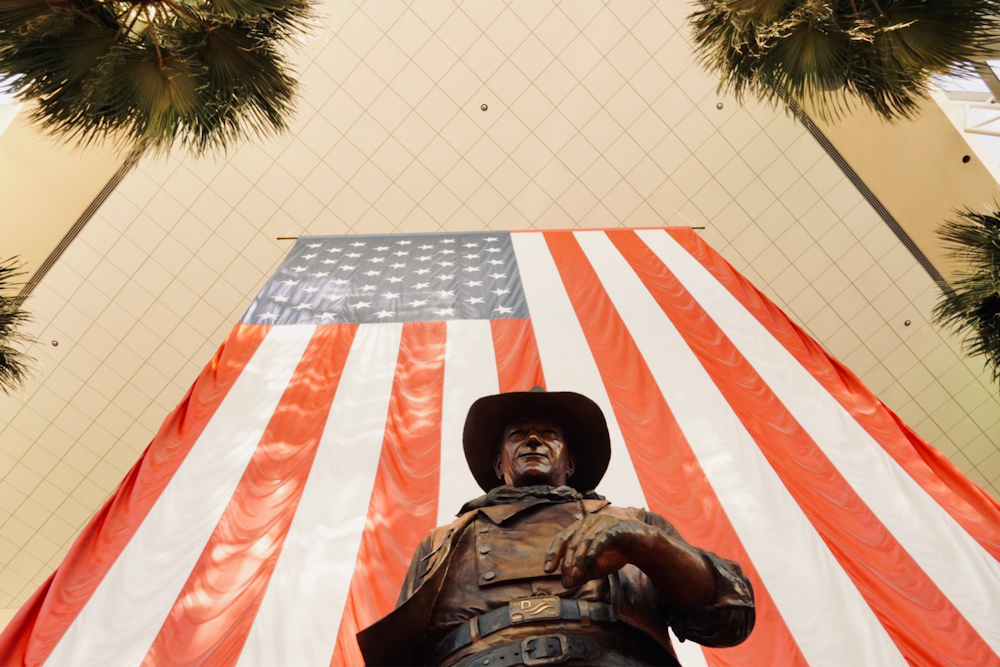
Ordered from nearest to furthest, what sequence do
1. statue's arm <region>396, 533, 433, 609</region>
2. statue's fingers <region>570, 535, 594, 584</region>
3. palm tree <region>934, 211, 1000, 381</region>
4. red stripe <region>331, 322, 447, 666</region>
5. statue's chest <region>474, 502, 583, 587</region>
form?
statue's fingers <region>570, 535, 594, 584</region>, statue's chest <region>474, 502, 583, 587</region>, statue's arm <region>396, 533, 433, 609</region>, palm tree <region>934, 211, 1000, 381</region>, red stripe <region>331, 322, 447, 666</region>

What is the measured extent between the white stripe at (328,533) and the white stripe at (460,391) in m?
0.50

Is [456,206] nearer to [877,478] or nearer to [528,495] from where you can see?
[877,478]

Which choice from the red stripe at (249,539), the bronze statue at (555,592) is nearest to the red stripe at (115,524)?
the red stripe at (249,539)

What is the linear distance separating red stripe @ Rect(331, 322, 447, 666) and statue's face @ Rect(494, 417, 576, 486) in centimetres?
230

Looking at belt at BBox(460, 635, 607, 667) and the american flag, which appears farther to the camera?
the american flag

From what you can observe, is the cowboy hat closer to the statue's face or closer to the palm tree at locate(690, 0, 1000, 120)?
the statue's face

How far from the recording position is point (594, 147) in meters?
12.5

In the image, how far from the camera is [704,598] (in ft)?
8.80

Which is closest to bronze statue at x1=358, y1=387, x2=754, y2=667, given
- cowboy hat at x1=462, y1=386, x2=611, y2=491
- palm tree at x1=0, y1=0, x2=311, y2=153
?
cowboy hat at x1=462, y1=386, x2=611, y2=491

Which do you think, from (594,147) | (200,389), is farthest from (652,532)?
(594,147)

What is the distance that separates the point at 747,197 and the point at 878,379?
3.02 metres

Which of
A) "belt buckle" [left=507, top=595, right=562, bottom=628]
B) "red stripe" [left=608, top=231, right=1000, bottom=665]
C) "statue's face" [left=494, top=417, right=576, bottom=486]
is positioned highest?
"red stripe" [left=608, top=231, right=1000, bottom=665]

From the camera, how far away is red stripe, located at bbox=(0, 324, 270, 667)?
5.50 meters

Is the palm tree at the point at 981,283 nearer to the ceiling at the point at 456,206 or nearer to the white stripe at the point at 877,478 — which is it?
the white stripe at the point at 877,478
